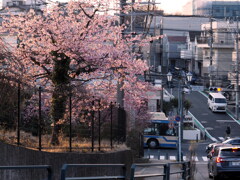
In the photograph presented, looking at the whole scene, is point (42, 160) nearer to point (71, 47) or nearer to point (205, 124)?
point (71, 47)

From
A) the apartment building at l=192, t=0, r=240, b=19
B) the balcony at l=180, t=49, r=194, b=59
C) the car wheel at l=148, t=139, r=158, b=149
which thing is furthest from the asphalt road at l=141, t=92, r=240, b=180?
the apartment building at l=192, t=0, r=240, b=19

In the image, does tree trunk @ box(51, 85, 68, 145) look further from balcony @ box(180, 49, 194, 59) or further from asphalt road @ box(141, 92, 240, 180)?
balcony @ box(180, 49, 194, 59)

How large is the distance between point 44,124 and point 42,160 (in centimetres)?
228

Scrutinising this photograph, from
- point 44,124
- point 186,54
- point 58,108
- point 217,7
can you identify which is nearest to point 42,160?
point 44,124

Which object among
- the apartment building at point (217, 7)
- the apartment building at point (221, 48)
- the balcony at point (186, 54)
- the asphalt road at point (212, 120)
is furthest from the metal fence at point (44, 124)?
the apartment building at point (217, 7)

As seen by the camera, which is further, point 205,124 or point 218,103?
point 218,103

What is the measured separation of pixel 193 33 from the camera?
321 ft

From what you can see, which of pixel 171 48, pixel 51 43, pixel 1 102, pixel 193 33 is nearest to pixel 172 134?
pixel 51 43

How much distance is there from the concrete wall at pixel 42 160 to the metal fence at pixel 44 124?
392 millimetres

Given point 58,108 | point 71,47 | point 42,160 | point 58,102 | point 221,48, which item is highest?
point 221,48

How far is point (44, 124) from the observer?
14695mm

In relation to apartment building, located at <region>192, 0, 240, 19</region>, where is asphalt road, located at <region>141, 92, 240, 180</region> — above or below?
below

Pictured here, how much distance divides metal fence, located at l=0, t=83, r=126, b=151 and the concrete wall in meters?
0.39

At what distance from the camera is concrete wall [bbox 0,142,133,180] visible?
36.7 ft
